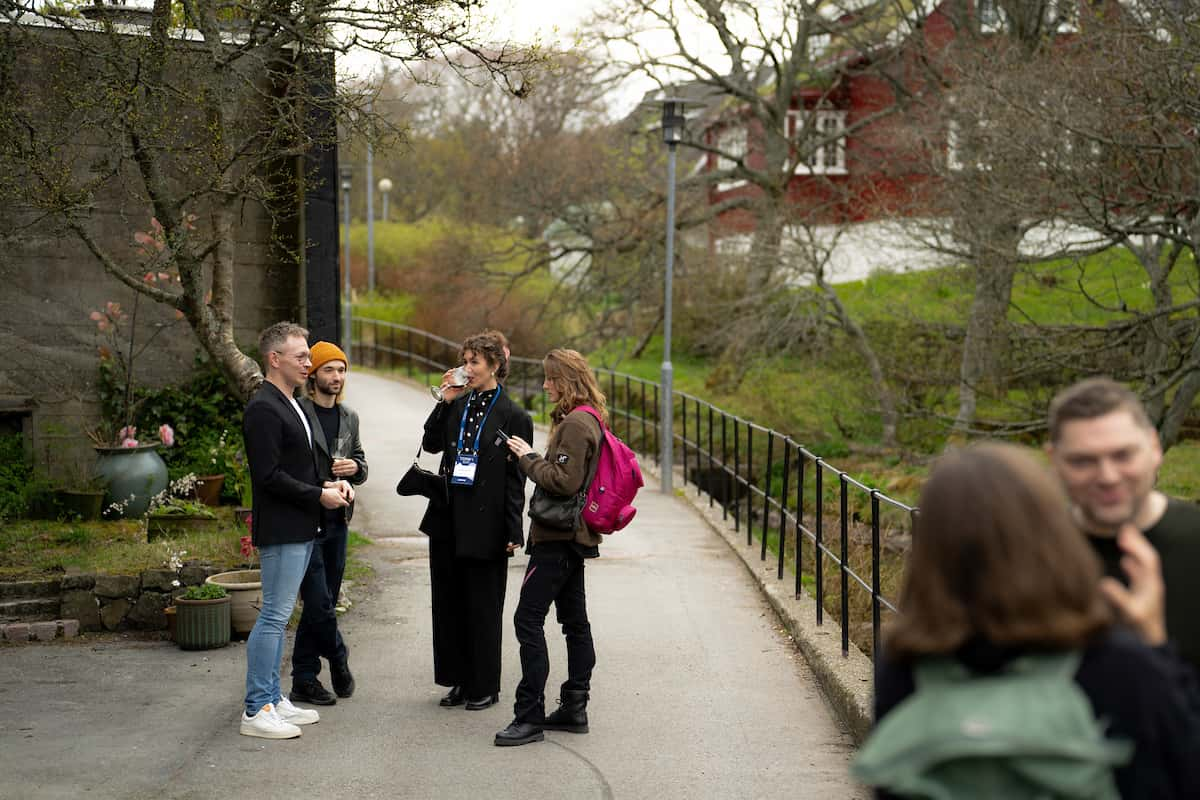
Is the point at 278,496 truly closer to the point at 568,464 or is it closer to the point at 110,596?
the point at 568,464

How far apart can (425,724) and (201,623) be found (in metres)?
2.08

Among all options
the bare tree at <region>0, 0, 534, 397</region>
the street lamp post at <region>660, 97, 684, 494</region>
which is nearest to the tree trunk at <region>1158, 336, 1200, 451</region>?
the street lamp post at <region>660, 97, 684, 494</region>

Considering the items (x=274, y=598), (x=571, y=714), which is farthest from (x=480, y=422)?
(x=571, y=714)

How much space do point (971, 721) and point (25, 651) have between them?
23.5 feet

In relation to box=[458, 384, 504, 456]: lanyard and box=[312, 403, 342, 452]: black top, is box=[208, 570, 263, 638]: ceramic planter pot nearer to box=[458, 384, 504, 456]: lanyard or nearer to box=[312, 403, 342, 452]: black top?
box=[312, 403, 342, 452]: black top

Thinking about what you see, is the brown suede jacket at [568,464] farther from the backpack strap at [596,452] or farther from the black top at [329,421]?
the black top at [329,421]

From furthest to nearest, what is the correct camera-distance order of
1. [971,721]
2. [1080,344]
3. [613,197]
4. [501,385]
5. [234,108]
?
[613,197], [1080,344], [234,108], [501,385], [971,721]

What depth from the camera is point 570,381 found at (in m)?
6.43

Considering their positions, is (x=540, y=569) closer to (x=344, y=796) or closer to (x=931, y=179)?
(x=344, y=796)

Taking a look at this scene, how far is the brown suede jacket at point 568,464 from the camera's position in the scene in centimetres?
629

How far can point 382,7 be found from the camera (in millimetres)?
8953

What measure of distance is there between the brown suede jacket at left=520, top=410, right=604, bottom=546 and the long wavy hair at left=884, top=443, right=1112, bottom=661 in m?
3.93

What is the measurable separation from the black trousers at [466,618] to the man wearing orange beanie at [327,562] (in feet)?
1.65

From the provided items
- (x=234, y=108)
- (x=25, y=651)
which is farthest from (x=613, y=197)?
(x=25, y=651)
